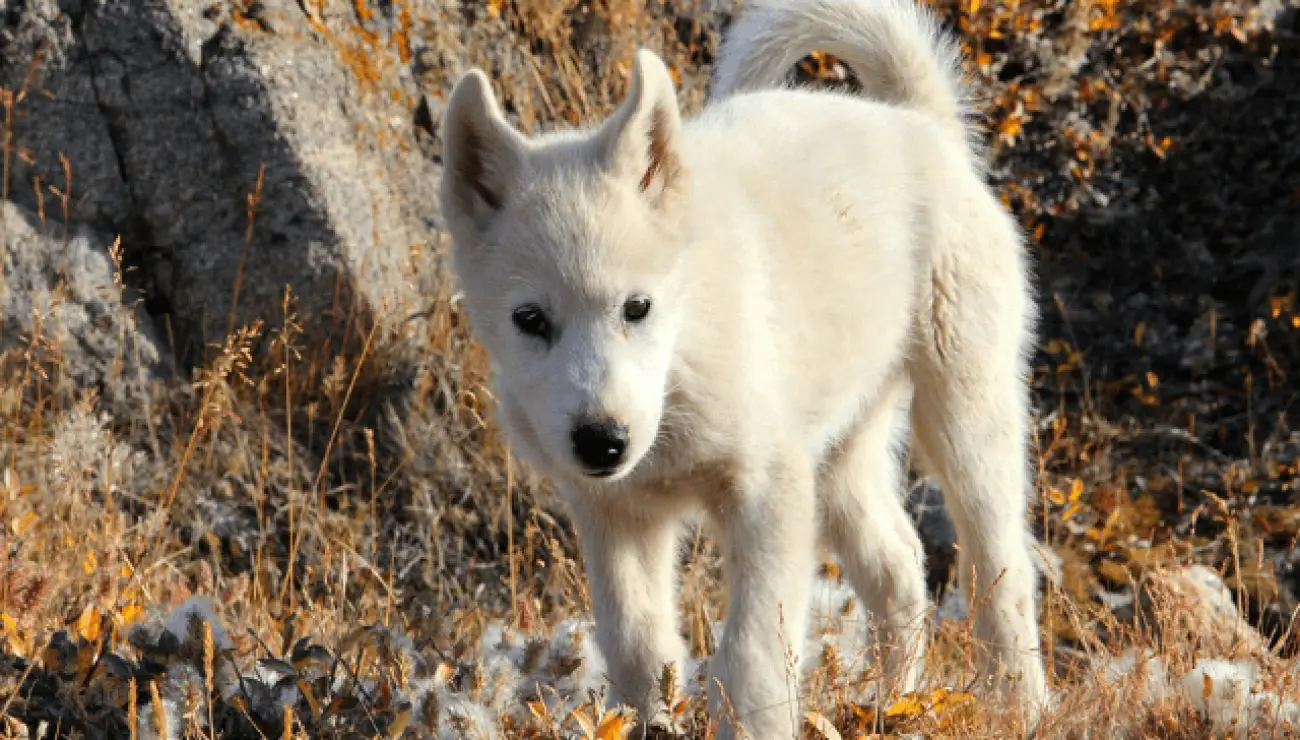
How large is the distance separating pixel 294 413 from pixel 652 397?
286 cm

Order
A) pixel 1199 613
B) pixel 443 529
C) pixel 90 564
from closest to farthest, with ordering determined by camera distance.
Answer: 1. pixel 90 564
2. pixel 1199 613
3. pixel 443 529

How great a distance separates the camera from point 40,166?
530 cm

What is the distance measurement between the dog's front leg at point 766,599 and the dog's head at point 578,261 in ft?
1.23

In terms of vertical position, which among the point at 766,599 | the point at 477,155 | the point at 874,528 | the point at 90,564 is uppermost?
the point at 477,155

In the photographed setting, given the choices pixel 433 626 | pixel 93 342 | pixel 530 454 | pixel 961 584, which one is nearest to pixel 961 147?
pixel 961 584

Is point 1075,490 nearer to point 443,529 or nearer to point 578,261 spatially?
point 443,529

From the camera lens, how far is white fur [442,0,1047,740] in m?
3.12

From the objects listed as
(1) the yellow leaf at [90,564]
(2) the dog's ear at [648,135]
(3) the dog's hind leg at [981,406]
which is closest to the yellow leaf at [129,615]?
(1) the yellow leaf at [90,564]

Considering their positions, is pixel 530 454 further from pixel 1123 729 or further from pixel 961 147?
pixel 961 147

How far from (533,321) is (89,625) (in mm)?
1217

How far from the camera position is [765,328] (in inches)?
137

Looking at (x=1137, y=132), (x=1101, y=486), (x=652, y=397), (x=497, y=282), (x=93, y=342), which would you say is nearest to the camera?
(x=652, y=397)

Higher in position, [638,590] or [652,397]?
[652,397]

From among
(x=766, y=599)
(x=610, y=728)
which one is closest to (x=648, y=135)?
(x=766, y=599)
